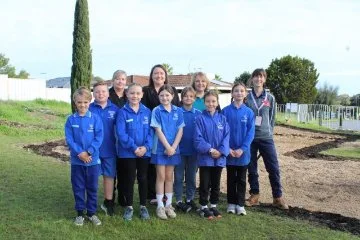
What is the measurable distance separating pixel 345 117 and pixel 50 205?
1049 inches

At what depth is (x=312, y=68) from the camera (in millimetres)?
55312

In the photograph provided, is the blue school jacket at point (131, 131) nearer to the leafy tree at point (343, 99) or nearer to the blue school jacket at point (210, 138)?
the blue school jacket at point (210, 138)

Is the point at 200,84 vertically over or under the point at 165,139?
over

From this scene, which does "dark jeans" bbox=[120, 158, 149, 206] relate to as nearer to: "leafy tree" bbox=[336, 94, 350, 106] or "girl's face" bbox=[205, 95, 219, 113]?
"girl's face" bbox=[205, 95, 219, 113]

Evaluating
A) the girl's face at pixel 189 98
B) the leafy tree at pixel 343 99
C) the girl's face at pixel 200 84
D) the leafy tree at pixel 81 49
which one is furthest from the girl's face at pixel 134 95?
the leafy tree at pixel 343 99

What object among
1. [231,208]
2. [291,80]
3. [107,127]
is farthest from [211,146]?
[291,80]

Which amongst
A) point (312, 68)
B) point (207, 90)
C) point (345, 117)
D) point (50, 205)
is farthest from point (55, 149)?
point (312, 68)

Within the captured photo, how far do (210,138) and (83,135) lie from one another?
155 cm

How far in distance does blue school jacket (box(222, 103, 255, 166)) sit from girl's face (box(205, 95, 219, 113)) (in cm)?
34

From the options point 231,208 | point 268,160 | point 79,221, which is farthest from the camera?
point 268,160

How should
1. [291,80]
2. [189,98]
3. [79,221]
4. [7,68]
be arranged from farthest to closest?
[7,68], [291,80], [189,98], [79,221]

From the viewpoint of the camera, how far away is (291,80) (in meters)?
52.7

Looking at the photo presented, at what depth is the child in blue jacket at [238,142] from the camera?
Result: 6277 mm

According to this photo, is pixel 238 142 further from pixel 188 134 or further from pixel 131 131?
pixel 131 131
